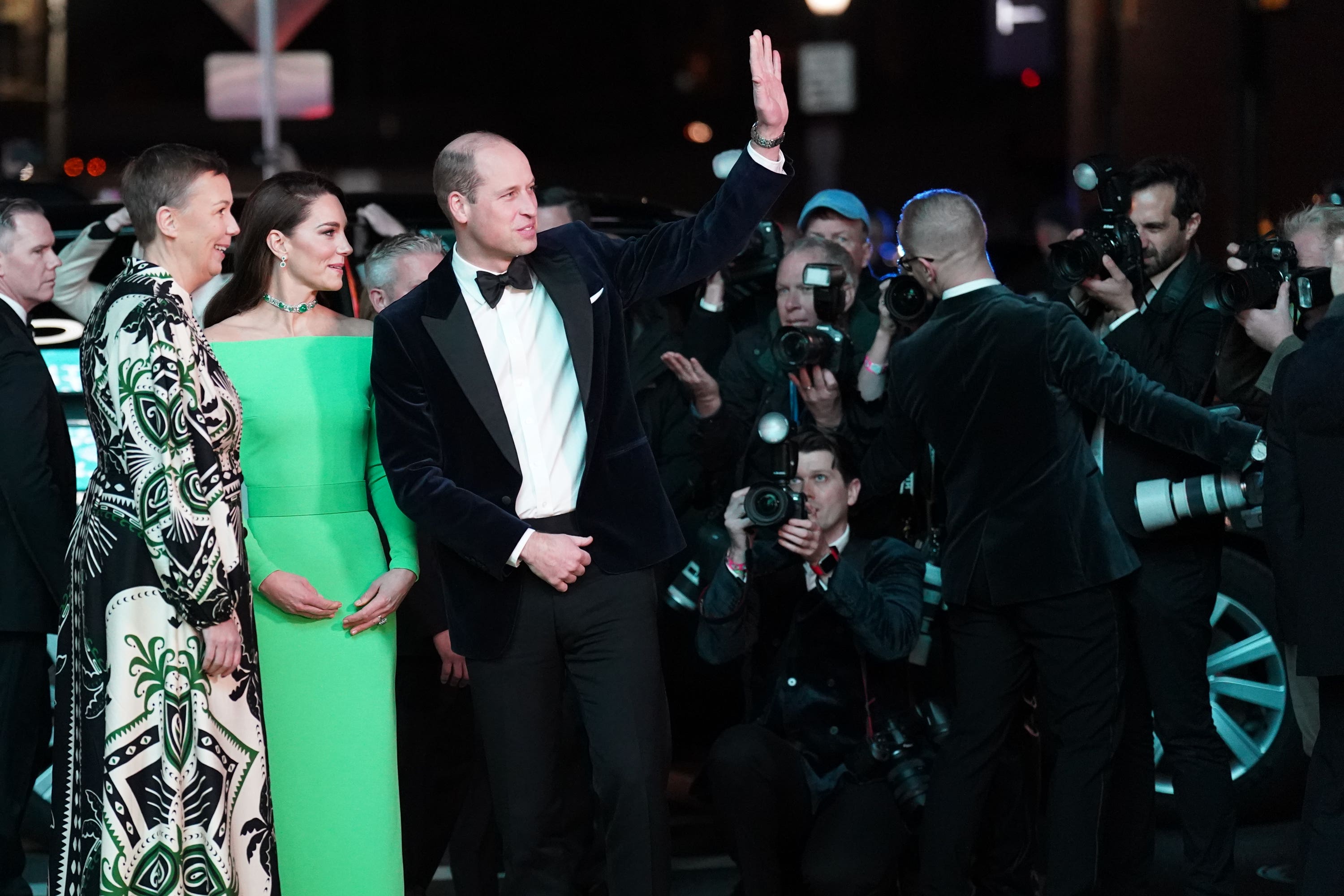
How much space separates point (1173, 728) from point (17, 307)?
11.6ft

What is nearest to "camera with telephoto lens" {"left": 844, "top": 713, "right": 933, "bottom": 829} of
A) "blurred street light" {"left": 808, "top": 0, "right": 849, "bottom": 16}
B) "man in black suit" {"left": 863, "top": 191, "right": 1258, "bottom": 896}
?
"man in black suit" {"left": 863, "top": 191, "right": 1258, "bottom": 896}

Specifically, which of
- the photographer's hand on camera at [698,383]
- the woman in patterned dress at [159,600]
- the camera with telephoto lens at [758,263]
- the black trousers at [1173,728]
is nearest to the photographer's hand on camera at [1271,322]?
the black trousers at [1173,728]

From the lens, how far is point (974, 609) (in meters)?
4.75

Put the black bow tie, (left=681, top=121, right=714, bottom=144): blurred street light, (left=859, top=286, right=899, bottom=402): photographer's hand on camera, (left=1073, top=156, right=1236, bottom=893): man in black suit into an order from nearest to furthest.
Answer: the black bow tie, (left=1073, top=156, right=1236, bottom=893): man in black suit, (left=859, top=286, right=899, bottom=402): photographer's hand on camera, (left=681, top=121, right=714, bottom=144): blurred street light

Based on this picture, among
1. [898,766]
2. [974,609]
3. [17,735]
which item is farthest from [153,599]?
[974,609]

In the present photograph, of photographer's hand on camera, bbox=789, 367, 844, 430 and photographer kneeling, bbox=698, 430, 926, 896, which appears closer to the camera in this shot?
photographer kneeling, bbox=698, 430, 926, 896

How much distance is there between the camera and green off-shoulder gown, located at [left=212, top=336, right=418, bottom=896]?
412cm

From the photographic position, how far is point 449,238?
5848 millimetres

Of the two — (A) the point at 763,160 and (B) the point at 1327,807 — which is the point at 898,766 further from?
(A) the point at 763,160

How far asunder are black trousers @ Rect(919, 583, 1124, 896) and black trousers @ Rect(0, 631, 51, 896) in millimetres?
2539

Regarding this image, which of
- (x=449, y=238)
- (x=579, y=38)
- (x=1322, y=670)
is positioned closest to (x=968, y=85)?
(x=579, y=38)

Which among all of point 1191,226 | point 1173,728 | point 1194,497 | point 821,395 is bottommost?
point 1173,728

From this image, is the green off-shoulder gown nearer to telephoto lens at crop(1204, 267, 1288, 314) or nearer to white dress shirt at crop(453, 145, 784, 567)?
white dress shirt at crop(453, 145, 784, 567)

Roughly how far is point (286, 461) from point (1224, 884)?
2.75 meters
